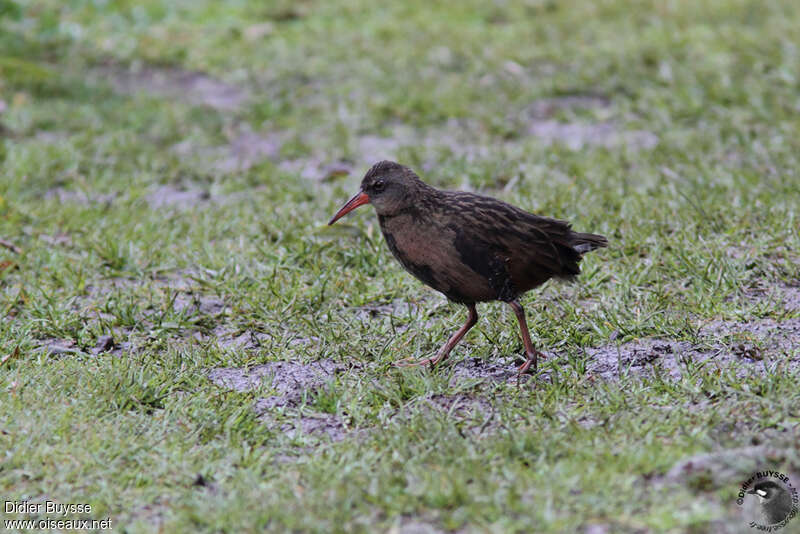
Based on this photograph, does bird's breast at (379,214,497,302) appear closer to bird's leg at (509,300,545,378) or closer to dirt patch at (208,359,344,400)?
bird's leg at (509,300,545,378)

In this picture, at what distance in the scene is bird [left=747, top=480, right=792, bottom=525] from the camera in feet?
10.2

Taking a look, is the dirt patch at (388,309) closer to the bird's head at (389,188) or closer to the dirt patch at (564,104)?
the bird's head at (389,188)

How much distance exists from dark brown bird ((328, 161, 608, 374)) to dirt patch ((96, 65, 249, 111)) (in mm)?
4593

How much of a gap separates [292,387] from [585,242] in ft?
5.37

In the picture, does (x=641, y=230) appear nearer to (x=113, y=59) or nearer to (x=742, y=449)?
(x=742, y=449)

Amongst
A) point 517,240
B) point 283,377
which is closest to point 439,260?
point 517,240

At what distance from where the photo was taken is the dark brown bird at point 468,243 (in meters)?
4.34

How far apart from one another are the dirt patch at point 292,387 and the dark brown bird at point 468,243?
43 centimetres

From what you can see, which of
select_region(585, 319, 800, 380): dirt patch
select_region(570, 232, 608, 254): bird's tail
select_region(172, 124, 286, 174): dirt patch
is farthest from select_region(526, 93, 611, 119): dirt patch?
select_region(585, 319, 800, 380): dirt patch

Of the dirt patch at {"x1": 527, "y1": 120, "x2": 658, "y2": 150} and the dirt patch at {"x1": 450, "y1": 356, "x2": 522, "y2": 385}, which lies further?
the dirt patch at {"x1": 527, "y1": 120, "x2": 658, "y2": 150}

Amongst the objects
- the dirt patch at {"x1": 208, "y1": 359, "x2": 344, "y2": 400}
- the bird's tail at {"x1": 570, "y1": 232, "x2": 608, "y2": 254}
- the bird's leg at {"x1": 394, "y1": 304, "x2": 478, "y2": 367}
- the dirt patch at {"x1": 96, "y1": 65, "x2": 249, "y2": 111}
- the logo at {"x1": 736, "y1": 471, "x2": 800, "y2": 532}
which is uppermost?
the bird's tail at {"x1": 570, "y1": 232, "x2": 608, "y2": 254}

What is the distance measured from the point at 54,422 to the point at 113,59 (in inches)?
275

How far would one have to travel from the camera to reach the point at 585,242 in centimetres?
466

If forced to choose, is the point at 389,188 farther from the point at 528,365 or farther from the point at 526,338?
the point at 528,365
